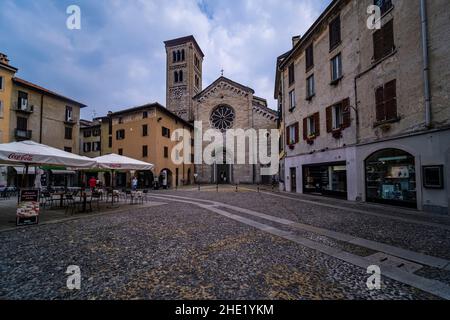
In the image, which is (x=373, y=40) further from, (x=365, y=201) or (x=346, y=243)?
(x=346, y=243)

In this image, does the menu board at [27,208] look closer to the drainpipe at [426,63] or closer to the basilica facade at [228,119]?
the drainpipe at [426,63]

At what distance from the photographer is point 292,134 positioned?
729 inches

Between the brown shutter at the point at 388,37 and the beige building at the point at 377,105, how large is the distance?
0.05 m

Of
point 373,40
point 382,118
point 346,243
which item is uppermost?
point 373,40

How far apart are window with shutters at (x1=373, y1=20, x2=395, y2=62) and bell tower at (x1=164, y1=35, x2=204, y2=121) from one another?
3288cm

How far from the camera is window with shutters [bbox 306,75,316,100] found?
15539 millimetres

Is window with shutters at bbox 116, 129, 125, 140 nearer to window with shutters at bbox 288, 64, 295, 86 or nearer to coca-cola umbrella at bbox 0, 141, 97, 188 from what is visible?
coca-cola umbrella at bbox 0, 141, 97, 188

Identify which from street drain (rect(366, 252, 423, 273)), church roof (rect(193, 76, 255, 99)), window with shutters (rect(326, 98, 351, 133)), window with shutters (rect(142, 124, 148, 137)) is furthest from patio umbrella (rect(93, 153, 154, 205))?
church roof (rect(193, 76, 255, 99))

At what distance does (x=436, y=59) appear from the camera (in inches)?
320

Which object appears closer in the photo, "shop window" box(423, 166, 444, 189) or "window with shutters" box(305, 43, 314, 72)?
"shop window" box(423, 166, 444, 189)

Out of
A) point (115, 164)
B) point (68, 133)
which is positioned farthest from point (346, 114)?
point (68, 133)

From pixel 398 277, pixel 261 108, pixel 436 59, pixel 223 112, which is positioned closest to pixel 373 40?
pixel 436 59
